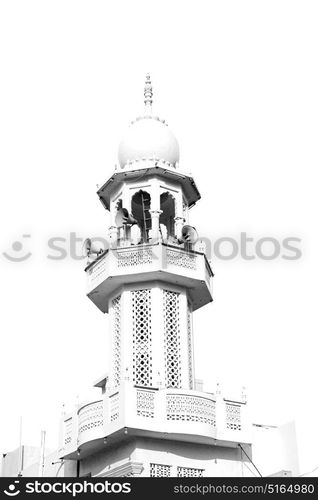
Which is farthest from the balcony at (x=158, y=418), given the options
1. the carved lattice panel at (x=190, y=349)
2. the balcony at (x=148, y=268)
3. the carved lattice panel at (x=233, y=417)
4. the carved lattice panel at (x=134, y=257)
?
the carved lattice panel at (x=134, y=257)

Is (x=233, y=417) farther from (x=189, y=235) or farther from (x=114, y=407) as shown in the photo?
(x=189, y=235)

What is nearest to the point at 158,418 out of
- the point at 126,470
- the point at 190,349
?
the point at 126,470

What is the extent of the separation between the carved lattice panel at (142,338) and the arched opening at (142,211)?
2381mm

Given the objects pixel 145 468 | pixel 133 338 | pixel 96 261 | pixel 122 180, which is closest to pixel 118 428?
pixel 145 468

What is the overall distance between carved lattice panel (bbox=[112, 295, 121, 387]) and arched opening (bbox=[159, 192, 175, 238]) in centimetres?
287

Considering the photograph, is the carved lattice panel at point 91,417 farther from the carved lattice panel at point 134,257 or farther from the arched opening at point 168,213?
the arched opening at point 168,213

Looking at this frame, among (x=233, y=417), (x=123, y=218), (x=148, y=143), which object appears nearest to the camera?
(x=233, y=417)

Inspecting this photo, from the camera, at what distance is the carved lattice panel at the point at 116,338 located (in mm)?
24375

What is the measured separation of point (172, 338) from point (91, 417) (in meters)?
3.01

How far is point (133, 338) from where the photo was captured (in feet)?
79.6

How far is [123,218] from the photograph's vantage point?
25750 millimetres

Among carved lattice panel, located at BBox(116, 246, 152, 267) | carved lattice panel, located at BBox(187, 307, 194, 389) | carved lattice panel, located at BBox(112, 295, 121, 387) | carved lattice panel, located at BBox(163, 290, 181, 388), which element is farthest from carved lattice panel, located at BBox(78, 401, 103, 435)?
carved lattice panel, located at BBox(116, 246, 152, 267)

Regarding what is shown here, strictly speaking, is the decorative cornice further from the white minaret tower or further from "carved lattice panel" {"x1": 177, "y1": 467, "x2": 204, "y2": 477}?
"carved lattice panel" {"x1": 177, "y1": 467, "x2": 204, "y2": 477}
